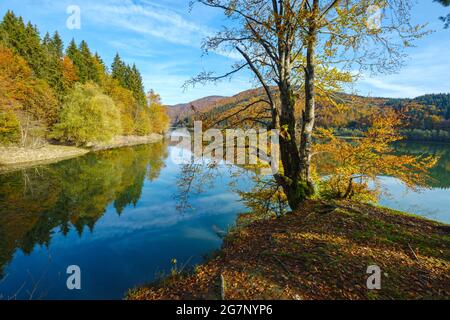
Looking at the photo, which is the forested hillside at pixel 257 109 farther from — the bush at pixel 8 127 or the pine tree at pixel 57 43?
the pine tree at pixel 57 43

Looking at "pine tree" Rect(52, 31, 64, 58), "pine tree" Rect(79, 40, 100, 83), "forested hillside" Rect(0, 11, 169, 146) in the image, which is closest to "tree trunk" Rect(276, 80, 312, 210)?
"forested hillside" Rect(0, 11, 169, 146)

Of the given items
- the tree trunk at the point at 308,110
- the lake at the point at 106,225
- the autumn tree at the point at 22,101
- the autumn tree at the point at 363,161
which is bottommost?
the lake at the point at 106,225

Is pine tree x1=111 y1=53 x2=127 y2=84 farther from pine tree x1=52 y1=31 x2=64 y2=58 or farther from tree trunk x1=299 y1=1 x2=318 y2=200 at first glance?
tree trunk x1=299 y1=1 x2=318 y2=200

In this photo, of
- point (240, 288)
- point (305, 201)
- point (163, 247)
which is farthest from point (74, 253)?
point (305, 201)

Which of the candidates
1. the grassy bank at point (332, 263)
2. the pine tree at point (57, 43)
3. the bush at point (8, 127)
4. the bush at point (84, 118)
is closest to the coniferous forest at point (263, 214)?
the grassy bank at point (332, 263)

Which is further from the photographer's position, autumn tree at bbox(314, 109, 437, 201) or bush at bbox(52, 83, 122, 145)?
bush at bbox(52, 83, 122, 145)

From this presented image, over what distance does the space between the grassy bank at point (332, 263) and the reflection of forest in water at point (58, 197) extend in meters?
8.07

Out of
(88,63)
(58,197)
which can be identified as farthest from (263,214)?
(88,63)

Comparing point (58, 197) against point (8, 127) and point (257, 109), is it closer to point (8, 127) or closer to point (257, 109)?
point (257, 109)

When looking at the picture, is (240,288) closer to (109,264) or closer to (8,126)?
(109,264)

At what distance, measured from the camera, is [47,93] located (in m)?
28.8

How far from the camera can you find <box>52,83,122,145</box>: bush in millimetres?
30156

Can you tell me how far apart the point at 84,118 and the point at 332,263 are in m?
35.1

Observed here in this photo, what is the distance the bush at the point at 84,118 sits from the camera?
98.9 ft
